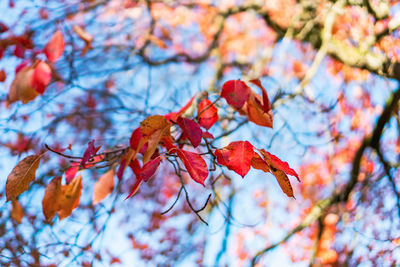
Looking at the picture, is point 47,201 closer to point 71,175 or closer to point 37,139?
point 71,175

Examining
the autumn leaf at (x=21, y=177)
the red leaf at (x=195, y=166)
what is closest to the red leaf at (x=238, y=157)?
the red leaf at (x=195, y=166)

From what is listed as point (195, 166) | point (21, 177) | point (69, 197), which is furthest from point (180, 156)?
point (69, 197)

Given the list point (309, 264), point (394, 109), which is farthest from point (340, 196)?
point (394, 109)

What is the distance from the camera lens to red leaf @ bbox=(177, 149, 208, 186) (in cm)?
117

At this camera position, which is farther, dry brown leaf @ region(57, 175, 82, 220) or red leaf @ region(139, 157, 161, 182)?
dry brown leaf @ region(57, 175, 82, 220)

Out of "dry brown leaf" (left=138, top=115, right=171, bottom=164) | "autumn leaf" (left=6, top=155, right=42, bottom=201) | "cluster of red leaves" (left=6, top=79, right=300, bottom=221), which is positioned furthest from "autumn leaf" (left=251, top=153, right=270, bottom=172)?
"autumn leaf" (left=6, top=155, right=42, bottom=201)

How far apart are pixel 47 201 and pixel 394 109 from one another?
3096mm

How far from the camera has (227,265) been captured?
305cm

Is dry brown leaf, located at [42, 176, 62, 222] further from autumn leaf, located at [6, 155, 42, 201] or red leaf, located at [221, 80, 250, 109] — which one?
red leaf, located at [221, 80, 250, 109]

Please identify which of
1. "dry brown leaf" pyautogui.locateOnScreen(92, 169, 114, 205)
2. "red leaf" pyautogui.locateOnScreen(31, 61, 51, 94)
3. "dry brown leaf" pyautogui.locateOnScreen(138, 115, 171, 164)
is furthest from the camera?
"red leaf" pyautogui.locateOnScreen(31, 61, 51, 94)

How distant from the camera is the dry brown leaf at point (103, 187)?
191 cm

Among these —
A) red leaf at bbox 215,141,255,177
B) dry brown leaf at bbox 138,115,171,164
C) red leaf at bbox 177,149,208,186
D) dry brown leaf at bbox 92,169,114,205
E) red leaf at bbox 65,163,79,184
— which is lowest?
dry brown leaf at bbox 92,169,114,205

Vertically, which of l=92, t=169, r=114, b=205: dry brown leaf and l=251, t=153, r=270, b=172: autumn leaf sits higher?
l=251, t=153, r=270, b=172: autumn leaf

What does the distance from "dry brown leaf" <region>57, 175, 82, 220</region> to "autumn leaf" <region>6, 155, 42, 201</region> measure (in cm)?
31
